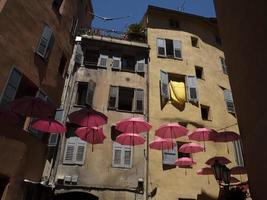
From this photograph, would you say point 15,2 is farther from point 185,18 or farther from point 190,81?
point 185,18

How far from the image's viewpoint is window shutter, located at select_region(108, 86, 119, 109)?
18.0 metres

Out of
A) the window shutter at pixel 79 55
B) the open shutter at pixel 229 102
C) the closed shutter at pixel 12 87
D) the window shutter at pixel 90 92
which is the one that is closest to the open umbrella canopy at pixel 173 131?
the window shutter at pixel 90 92

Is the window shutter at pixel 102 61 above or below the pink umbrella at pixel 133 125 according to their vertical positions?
above

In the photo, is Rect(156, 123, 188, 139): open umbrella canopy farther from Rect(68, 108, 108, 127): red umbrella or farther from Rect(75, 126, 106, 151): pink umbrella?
Rect(68, 108, 108, 127): red umbrella

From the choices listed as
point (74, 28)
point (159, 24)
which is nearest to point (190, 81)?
point (159, 24)

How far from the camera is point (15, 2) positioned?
1229 centimetres

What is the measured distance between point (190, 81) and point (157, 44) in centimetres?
376

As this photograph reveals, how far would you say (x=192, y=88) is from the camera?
781 inches

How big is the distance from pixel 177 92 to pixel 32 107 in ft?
36.6

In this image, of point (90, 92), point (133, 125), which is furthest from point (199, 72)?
point (133, 125)

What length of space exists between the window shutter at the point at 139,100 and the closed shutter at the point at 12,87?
313 inches

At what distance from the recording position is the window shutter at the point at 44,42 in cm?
1375

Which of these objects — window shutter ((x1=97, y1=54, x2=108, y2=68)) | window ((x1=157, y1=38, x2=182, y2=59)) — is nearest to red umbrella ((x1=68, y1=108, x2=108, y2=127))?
window shutter ((x1=97, y1=54, x2=108, y2=68))

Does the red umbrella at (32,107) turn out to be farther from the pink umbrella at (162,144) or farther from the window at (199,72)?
the window at (199,72)
